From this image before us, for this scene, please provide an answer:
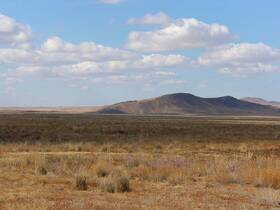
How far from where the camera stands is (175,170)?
58.8 ft

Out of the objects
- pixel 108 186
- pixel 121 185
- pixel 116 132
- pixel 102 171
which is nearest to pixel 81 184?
pixel 108 186

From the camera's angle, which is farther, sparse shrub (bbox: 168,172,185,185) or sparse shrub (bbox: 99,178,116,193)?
sparse shrub (bbox: 168,172,185,185)

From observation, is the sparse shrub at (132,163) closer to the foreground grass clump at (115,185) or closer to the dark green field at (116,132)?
the foreground grass clump at (115,185)

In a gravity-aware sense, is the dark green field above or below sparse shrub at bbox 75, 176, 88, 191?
below

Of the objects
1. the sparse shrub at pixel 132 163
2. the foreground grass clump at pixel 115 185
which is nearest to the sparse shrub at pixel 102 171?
the sparse shrub at pixel 132 163

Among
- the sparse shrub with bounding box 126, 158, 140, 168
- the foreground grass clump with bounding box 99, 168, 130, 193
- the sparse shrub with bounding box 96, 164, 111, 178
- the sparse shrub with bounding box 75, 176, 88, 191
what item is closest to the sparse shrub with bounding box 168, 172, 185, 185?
the foreground grass clump with bounding box 99, 168, 130, 193

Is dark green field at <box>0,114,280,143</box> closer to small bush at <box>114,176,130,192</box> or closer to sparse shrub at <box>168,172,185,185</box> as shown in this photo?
sparse shrub at <box>168,172,185,185</box>

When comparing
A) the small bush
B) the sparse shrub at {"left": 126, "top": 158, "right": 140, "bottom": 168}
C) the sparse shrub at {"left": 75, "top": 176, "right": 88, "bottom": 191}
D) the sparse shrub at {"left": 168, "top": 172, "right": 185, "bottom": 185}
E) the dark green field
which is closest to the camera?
the small bush

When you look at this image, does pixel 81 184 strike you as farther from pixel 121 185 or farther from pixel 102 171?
pixel 102 171

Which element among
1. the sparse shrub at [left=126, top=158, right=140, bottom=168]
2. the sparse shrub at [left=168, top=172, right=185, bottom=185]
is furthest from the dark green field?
the sparse shrub at [left=168, top=172, right=185, bottom=185]

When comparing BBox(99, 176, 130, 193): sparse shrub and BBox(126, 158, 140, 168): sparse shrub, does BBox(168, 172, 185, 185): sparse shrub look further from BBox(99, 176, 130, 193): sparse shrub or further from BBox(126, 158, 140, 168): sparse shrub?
BBox(126, 158, 140, 168): sparse shrub

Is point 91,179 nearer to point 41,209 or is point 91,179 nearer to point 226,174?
point 226,174

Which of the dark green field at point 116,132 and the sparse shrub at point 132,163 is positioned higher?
the sparse shrub at point 132,163

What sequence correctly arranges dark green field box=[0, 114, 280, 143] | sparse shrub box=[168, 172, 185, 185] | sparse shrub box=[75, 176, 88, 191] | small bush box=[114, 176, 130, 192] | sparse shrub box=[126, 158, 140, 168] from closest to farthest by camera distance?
small bush box=[114, 176, 130, 192] < sparse shrub box=[75, 176, 88, 191] < sparse shrub box=[168, 172, 185, 185] < sparse shrub box=[126, 158, 140, 168] < dark green field box=[0, 114, 280, 143]
